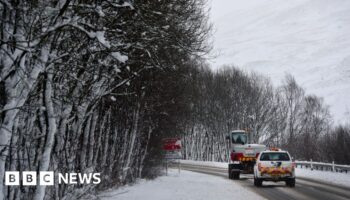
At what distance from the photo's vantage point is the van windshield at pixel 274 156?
2388 centimetres

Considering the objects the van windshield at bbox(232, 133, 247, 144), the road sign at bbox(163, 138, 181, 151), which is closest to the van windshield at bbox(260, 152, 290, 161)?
the road sign at bbox(163, 138, 181, 151)

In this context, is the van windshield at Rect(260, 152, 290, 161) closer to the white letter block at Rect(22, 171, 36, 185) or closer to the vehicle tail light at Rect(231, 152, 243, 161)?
the vehicle tail light at Rect(231, 152, 243, 161)

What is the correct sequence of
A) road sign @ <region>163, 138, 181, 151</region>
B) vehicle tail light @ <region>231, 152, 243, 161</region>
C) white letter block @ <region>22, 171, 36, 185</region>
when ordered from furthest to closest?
vehicle tail light @ <region>231, 152, 243, 161</region> → road sign @ <region>163, 138, 181, 151</region> → white letter block @ <region>22, 171, 36, 185</region>

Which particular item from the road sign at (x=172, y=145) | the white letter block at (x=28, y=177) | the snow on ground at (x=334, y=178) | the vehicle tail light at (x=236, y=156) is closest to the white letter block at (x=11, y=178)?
the white letter block at (x=28, y=177)

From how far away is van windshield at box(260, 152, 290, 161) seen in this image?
23.9m

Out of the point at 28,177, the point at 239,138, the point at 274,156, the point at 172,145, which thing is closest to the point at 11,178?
the point at 28,177

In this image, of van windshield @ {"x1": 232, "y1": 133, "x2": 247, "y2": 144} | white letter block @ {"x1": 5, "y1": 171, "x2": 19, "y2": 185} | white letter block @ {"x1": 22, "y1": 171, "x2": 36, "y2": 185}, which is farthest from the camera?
van windshield @ {"x1": 232, "y1": 133, "x2": 247, "y2": 144}

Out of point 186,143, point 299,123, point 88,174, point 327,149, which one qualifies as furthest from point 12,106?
point 299,123

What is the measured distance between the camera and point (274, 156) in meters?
24.2

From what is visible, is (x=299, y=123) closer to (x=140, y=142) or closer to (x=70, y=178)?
(x=140, y=142)

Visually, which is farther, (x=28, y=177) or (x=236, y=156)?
(x=236, y=156)

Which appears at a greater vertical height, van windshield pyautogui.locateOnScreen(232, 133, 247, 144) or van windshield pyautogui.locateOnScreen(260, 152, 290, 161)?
van windshield pyautogui.locateOnScreen(232, 133, 247, 144)

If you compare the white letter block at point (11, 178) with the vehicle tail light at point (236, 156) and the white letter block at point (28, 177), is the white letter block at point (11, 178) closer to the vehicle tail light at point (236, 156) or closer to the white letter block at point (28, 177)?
the white letter block at point (28, 177)

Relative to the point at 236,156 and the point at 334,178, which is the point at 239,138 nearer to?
the point at 236,156
